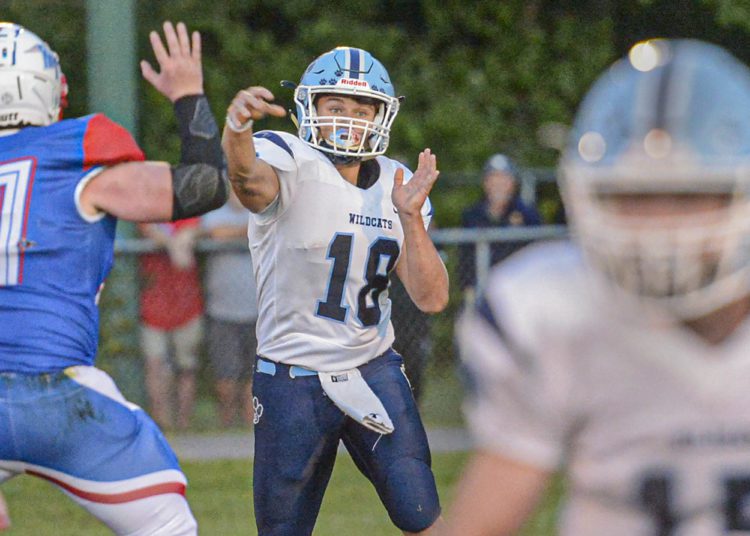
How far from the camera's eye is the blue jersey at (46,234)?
137 inches

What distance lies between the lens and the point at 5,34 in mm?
3684

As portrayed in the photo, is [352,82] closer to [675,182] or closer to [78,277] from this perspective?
[78,277]

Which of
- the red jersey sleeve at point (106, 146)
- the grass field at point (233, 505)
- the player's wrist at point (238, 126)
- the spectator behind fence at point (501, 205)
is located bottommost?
the grass field at point (233, 505)

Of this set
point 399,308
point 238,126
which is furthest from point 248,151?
point 399,308

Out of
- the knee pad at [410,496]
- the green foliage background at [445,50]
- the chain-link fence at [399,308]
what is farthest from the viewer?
the green foliage background at [445,50]

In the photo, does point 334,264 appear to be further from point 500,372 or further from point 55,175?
point 500,372

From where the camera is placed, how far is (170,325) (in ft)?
26.4

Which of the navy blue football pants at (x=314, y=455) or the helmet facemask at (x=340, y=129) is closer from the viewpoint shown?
the navy blue football pants at (x=314, y=455)

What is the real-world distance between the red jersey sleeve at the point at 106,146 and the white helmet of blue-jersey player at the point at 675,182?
69.0 inches

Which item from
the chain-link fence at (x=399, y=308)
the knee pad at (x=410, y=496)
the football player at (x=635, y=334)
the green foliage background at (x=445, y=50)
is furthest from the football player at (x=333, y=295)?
the green foliage background at (x=445, y=50)

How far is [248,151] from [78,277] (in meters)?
0.70

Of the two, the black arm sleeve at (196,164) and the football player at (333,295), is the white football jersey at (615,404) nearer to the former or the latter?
the black arm sleeve at (196,164)

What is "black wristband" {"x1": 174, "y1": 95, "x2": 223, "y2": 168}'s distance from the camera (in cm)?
347

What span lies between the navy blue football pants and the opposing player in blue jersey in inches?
27.2
